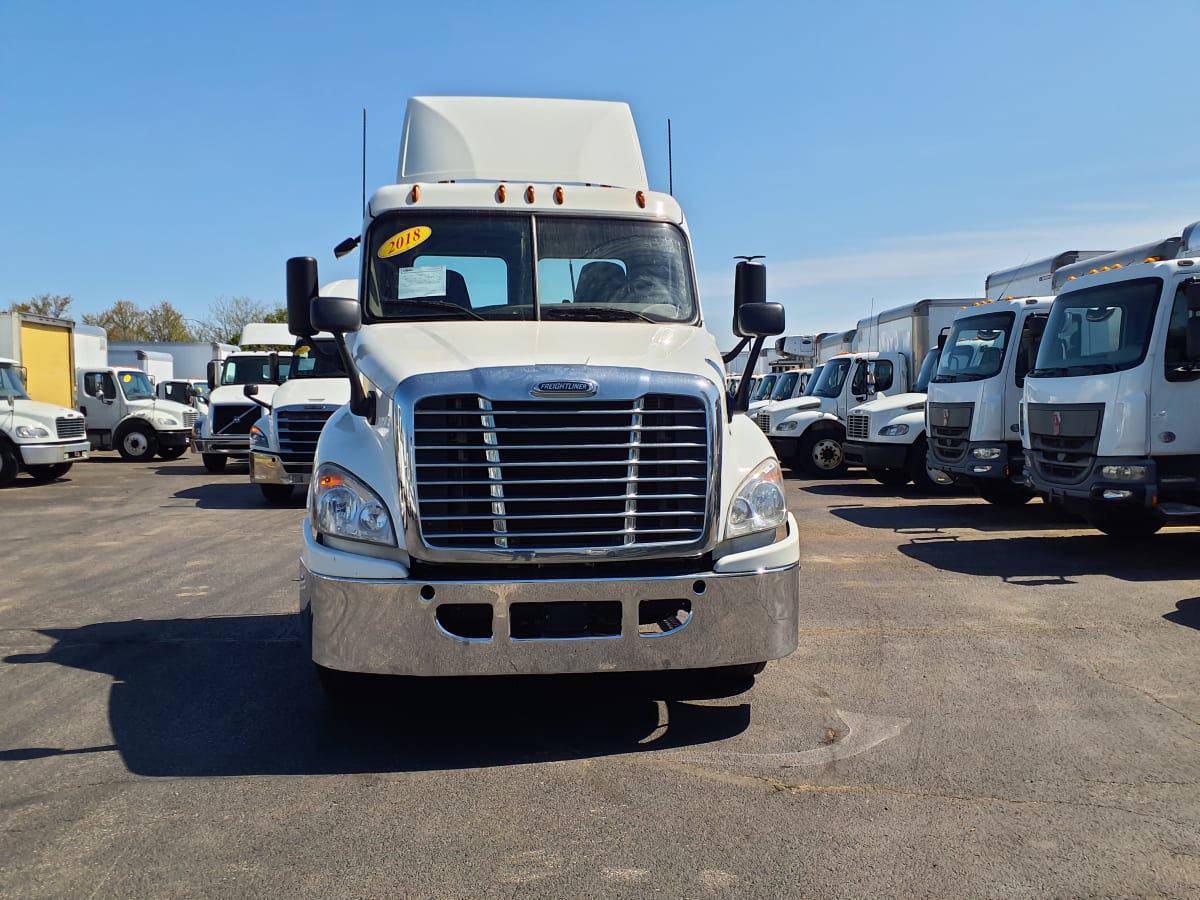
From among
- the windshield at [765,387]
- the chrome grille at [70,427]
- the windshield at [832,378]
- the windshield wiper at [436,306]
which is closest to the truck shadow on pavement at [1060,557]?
the windshield wiper at [436,306]

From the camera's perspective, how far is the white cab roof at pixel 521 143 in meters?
7.45

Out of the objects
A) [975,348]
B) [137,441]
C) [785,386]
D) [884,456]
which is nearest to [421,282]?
[975,348]

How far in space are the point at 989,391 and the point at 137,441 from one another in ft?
65.0

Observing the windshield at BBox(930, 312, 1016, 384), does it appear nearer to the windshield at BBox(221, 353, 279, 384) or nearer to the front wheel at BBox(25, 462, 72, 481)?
the windshield at BBox(221, 353, 279, 384)

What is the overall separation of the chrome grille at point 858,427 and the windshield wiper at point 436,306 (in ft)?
38.1

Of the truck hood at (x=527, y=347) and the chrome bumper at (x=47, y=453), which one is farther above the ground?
the truck hood at (x=527, y=347)

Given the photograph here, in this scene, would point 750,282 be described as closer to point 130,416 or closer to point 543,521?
point 543,521

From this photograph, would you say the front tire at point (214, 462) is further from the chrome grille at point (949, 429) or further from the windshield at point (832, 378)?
the chrome grille at point (949, 429)

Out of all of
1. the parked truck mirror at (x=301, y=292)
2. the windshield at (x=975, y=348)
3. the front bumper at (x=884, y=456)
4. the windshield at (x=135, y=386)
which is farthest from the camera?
the windshield at (x=135, y=386)

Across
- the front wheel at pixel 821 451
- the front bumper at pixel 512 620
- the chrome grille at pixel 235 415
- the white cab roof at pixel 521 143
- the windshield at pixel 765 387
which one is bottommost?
the front wheel at pixel 821 451

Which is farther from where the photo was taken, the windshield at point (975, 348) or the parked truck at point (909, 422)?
the parked truck at point (909, 422)

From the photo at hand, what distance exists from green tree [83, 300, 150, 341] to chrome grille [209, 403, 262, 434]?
69631 mm

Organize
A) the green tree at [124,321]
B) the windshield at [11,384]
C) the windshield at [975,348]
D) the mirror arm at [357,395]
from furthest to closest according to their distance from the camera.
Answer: the green tree at [124,321], the windshield at [11,384], the windshield at [975,348], the mirror arm at [357,395]

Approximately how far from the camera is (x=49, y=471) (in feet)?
65.2
